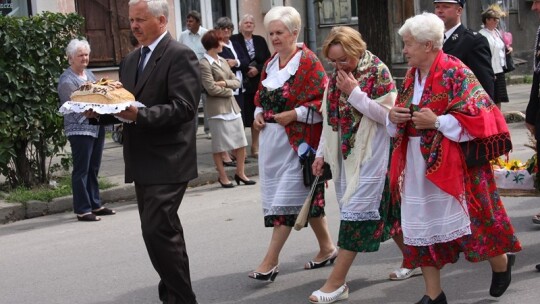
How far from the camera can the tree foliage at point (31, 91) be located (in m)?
9.84

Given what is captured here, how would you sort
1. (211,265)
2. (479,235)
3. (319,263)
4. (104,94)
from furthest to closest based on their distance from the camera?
(211,265) < (319,263) < (479,235) < (104,94)

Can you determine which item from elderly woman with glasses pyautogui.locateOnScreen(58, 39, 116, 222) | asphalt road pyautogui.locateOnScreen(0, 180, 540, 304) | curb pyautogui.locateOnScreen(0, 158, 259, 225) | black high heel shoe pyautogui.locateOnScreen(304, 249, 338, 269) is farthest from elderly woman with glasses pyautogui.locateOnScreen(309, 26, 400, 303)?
curb pyautogui.locateOnScreen(0, 158, 259, 225)

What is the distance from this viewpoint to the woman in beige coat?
10.9 metres

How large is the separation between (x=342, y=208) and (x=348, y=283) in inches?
30.5

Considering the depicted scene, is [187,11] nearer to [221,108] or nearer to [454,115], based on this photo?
[221,108]

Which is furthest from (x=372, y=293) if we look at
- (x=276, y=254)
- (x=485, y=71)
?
(x=485, y=71)

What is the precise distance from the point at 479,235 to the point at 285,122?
1.57 m

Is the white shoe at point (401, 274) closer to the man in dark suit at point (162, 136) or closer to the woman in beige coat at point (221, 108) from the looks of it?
the man in dark suit at point (162, 136)

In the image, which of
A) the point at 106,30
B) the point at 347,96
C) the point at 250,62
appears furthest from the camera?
the point at 106,30

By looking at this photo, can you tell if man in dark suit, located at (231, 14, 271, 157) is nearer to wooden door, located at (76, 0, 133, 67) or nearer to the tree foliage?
the tree foliage

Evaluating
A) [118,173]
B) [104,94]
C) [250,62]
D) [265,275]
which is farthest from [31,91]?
[104,94]

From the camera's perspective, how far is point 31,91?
396 inches

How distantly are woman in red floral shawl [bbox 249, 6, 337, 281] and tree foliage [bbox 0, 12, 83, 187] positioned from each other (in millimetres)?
4101

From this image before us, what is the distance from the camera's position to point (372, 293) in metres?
6.38
